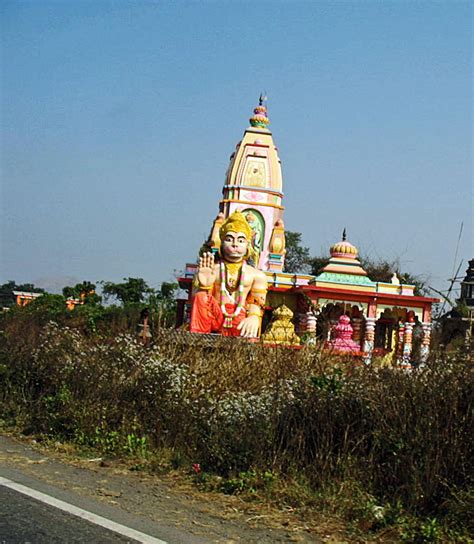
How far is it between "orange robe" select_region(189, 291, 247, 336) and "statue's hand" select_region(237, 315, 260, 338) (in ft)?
0.49

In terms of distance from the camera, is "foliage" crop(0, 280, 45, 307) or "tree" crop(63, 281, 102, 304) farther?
"foliage" crop(0, 280, 45, 307)

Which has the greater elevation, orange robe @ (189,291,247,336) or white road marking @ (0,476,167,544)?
orange robe @ (189,291,247,336)

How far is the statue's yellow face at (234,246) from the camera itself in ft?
63.5

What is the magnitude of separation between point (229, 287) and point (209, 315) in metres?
0.95

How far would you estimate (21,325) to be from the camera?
12523 mm

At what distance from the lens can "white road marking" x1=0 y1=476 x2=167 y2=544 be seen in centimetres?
562

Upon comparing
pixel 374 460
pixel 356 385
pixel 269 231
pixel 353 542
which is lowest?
pixel 353 542

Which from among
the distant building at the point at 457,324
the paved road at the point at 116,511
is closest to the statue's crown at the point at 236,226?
the distant building at the point at 457,324

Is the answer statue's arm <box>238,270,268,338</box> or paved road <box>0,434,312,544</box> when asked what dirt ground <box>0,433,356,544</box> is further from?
statue's arm <box>238,270,268,338</box>

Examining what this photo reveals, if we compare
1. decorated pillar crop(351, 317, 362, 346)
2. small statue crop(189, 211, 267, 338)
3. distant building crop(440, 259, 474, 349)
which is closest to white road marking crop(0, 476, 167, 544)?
distant building crop(440, 259, 474, 349)

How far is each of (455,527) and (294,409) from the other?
193cm

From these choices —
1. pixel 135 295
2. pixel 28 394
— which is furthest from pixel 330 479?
pixel 135 295

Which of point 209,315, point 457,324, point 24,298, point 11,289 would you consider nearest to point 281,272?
point 209,315

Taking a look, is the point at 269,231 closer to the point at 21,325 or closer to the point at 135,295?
the point at 21,325
